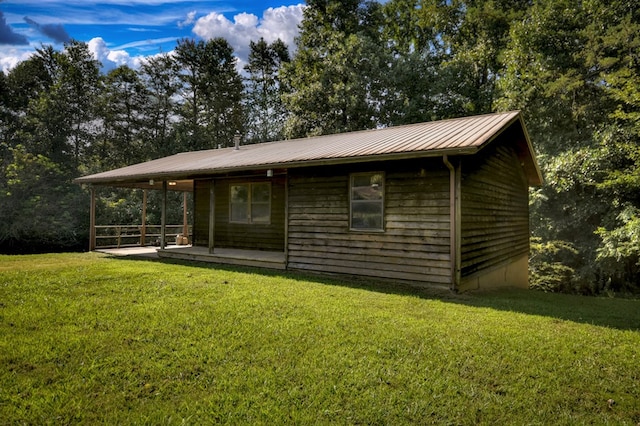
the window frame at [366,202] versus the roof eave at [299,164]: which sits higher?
the roof eave at [299,164]

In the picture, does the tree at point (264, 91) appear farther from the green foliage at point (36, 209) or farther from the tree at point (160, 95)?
the green foliage at point (36, 209)

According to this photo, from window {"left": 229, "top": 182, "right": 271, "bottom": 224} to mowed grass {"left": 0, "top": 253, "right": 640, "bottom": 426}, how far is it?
5.72m

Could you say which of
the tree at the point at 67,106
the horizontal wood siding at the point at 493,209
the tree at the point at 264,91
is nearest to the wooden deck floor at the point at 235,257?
the horizontal wood siding at the point at 493,209

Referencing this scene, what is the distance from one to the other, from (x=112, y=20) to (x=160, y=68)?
70.8ft

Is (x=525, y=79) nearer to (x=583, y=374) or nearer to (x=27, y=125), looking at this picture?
(x=583, y=374)

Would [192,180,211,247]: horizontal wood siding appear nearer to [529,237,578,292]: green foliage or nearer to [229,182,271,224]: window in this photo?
[229,182,271,224]: window

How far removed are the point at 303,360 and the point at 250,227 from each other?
8878 mm

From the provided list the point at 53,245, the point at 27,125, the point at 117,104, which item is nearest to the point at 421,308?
the point at 53,245

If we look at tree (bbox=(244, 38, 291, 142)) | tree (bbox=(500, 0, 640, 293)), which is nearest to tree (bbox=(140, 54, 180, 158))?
tree (bbox=(244, 38, 291, 142))

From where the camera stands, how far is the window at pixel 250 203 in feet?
39.7

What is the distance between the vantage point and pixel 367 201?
8508mm

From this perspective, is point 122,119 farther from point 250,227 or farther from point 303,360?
point 303,360

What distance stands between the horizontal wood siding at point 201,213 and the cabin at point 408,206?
174cm

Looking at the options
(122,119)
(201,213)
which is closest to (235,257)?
(201,213)
